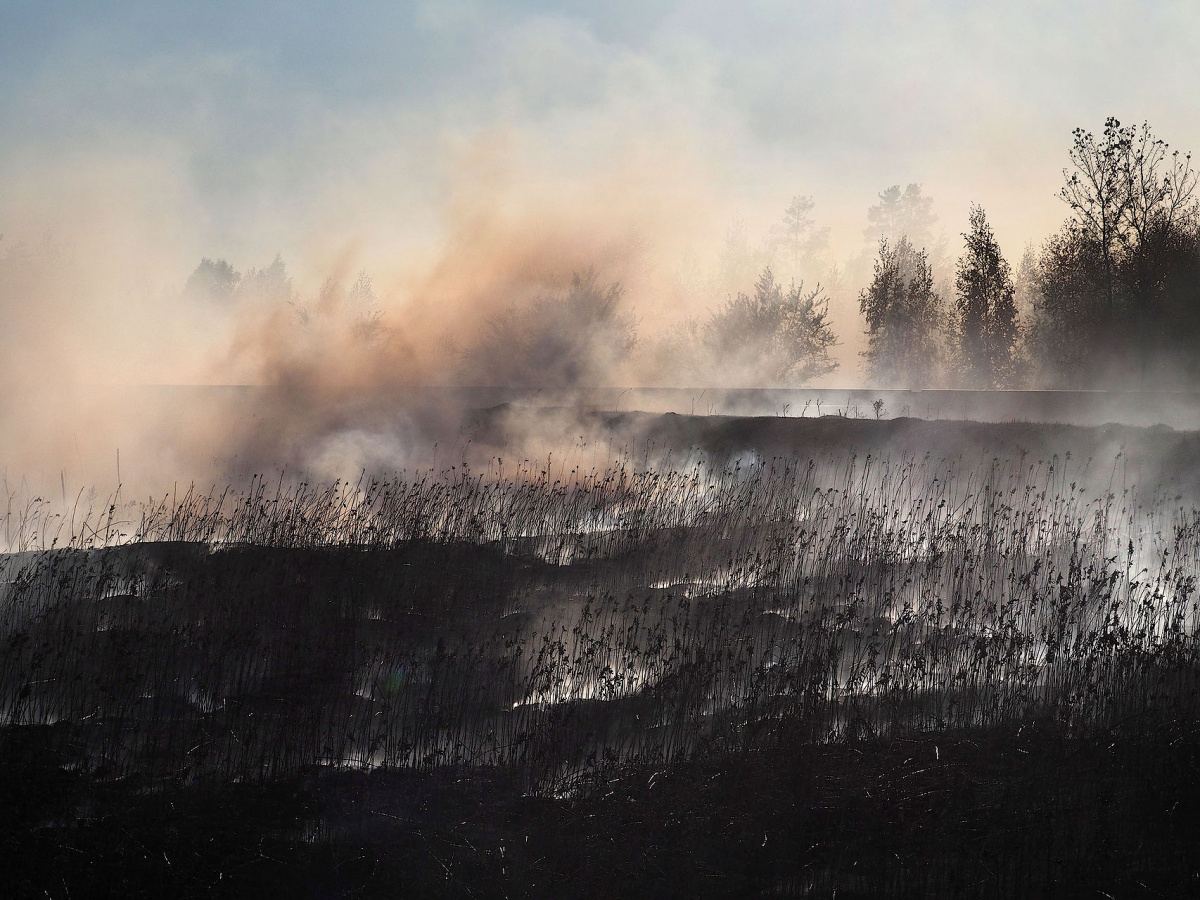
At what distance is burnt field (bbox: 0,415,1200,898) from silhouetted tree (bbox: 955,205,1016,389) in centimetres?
3410

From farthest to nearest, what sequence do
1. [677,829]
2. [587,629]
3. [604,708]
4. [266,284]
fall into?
[266,284] → [587,629] → [604,708] → [677,829]

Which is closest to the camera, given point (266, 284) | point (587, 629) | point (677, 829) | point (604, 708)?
point (677, 829)

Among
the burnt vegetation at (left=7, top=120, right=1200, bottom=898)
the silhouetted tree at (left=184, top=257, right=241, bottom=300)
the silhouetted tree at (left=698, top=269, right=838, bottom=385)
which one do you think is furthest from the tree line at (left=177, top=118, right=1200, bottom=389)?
the silhouetted tree at (left=184, top=257, right=241, bottom=300)

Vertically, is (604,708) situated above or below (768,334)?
below

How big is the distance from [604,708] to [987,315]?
46.9 metres

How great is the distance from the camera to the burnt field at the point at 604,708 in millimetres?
7590

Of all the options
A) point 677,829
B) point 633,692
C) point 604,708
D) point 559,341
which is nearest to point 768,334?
point 559,341

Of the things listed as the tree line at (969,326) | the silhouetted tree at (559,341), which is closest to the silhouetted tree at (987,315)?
the tree line at (969,326)

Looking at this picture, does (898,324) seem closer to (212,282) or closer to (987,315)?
(987,315)

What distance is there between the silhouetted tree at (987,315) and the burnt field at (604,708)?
112 ft

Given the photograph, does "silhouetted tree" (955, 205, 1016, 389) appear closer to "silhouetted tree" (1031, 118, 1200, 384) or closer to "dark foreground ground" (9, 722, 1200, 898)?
"silhouetted tree" (1031, 118, 1200, 384)

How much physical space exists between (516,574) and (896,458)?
37.4ft

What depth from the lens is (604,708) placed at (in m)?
10.8

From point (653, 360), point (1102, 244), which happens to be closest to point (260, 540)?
point (1102, 244)
